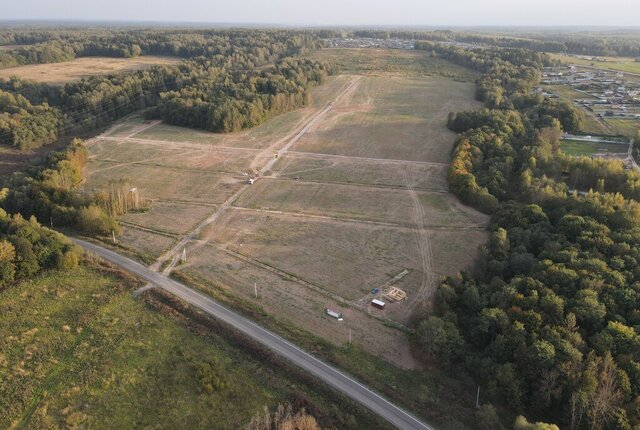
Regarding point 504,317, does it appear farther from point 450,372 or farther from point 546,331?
point 450,372

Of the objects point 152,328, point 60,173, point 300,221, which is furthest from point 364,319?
point 60,173

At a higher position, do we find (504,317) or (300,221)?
(504,317)

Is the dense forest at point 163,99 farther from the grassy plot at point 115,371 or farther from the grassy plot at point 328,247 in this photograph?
the grassy plot at point 115,371

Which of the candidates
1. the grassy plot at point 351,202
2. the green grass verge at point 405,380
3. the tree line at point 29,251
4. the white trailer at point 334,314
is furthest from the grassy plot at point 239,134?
the green grass verge at point 405,380

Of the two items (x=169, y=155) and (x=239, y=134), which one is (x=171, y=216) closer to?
(x=169, y=155)

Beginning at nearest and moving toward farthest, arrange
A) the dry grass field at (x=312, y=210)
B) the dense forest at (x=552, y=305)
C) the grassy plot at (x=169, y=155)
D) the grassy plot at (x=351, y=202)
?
1. the dense forest at (x=552, y=305)
2. the dry grass field at (x=312, y=210)
3. the grassy plot at (x=351, y=202)
4. the grassy plot at (x=169, y=155)

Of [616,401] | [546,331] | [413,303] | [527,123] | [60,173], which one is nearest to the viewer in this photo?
[616,401]

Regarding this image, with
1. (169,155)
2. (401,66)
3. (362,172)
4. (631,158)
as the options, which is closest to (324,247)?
(362,172)

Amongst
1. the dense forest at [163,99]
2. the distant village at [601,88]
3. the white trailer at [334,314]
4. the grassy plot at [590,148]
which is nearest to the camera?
the white trailer at [334,314]
